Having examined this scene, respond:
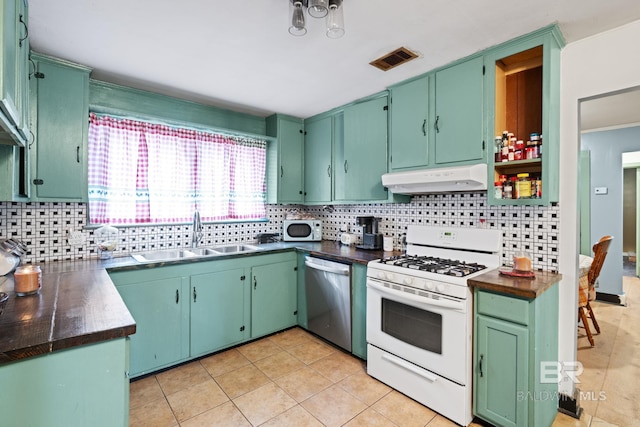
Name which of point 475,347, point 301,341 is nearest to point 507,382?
point 475,347

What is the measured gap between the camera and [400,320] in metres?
2.15

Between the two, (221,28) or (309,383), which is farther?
(309,383)

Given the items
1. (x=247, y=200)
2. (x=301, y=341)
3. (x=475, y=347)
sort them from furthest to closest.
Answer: (x=247, y=200) → (x=301, y=341) → (x=475, y=347)

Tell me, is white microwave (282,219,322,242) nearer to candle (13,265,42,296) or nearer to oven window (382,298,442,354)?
oven window (382,298,442,354)

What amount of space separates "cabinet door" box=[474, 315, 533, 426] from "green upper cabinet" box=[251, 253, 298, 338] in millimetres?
1824

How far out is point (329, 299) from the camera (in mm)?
2795

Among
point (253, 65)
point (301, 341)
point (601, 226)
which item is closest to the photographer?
point (253, 65)

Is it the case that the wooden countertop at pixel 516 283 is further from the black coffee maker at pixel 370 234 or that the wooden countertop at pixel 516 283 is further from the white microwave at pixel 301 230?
the white microwave at pixel 301 230

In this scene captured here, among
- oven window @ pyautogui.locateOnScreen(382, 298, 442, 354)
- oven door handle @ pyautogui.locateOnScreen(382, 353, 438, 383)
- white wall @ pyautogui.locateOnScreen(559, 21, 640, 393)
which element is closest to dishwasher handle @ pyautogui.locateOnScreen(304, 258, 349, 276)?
oven window @ pyautogui.locateOnScreen(382, 298, 442, 354)

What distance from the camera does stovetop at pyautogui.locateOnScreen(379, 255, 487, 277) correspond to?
6.46ft

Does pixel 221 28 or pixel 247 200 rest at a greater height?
pixel 221 28

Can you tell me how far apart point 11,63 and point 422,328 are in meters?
2.46

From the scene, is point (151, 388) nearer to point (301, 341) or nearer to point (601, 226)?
point (301, 341)

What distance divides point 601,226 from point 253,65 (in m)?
5.05
